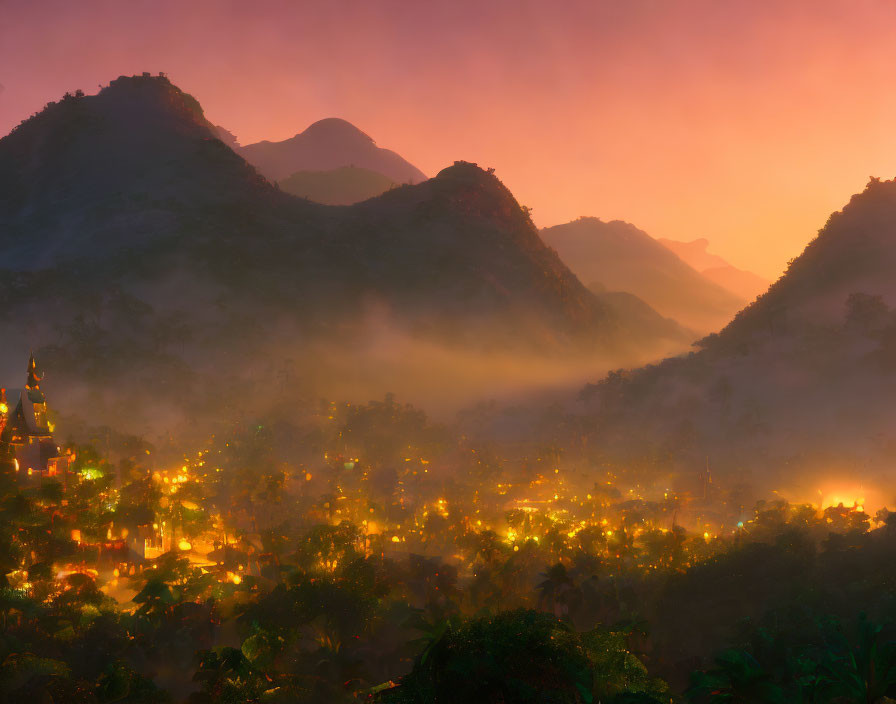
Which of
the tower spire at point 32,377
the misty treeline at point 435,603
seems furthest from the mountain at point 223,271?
the misty treeline at point 435,603

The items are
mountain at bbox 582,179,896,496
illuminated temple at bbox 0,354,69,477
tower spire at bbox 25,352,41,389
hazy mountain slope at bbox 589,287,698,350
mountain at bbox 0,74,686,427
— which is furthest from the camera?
hazy mountain slope at bbox 589,287,698,350

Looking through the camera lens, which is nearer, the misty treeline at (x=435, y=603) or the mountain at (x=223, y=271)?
the misty treeline at (x=435, y=603)

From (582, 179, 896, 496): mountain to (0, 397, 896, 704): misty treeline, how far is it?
1534 cm

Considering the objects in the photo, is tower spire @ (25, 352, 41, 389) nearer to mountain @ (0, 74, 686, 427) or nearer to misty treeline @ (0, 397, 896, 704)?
misty treeline @ (0, 397, 896, 704)

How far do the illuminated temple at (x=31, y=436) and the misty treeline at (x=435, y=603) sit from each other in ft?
7.31

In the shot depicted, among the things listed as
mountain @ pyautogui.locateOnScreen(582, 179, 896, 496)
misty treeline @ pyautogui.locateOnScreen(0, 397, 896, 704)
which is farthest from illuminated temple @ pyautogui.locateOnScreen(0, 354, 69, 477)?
mountain @ pyautogui.locateOnScreen(582, 179, 896, 496)

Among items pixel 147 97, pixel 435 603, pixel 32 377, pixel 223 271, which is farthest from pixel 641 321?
pixel 32 377

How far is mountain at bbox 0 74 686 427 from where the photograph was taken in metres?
96.1

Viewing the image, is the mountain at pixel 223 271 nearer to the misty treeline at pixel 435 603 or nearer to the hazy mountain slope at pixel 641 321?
the hazy mountain slope at pixel 641 321

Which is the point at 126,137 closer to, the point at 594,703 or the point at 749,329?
the point at 749,329

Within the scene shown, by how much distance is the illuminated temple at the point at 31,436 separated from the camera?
45219 millimetres

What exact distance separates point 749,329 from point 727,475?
37.5m

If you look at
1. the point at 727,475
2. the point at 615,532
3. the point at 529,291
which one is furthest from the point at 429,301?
the point at 615,532

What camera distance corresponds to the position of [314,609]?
32.3 metres
